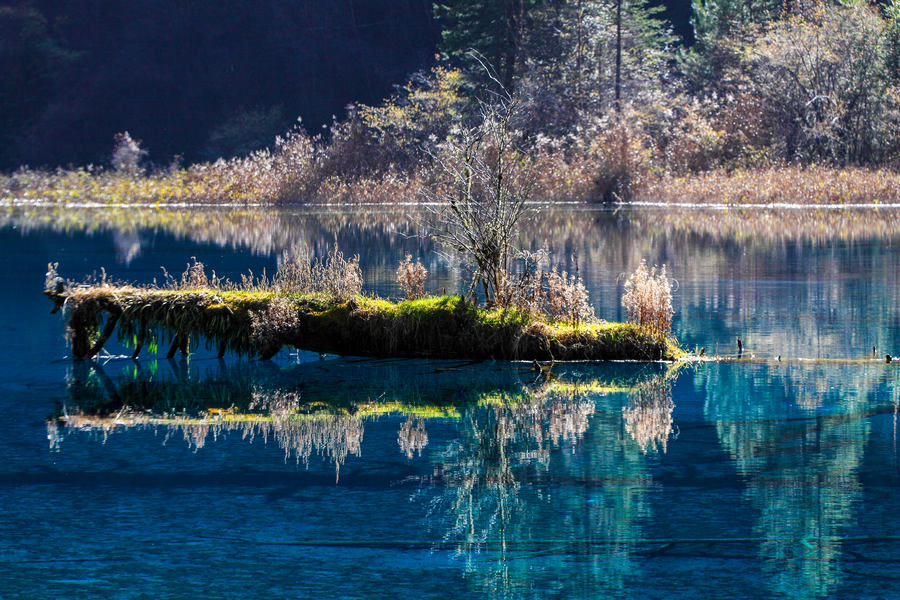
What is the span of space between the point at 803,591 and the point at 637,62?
60509mm

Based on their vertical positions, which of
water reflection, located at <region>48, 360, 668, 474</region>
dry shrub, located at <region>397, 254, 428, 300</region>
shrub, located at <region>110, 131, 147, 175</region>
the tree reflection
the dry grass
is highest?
shrub, located at <region>110, 131, 147, 175</region>

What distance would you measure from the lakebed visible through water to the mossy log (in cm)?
39

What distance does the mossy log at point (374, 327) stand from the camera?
16.1 m

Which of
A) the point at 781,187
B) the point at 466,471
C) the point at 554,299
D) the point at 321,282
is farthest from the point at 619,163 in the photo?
the point at 466,471

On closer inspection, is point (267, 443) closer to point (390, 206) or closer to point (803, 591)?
point (803, 591)

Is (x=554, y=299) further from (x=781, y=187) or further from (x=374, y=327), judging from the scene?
(x=781, y=187)

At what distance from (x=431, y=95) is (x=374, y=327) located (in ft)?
159

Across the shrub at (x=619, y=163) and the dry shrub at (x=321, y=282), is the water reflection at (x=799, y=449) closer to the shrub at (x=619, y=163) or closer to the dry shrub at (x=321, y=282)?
the dry shrub at (x=321, y=282)

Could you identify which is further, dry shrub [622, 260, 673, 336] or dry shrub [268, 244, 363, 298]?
dry shrub [268, 244, 363, 298]

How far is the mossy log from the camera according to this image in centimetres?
1611

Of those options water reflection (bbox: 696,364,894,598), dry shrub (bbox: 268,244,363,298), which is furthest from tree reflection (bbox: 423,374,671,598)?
dry shrub (bbox: 268,244,363,298)

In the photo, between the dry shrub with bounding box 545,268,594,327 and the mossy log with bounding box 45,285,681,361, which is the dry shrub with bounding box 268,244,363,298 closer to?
the mossy log with bounding box 45,285,681,361

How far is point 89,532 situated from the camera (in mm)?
9055

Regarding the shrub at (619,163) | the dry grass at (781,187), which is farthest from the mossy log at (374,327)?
the shrub at (619,163)
